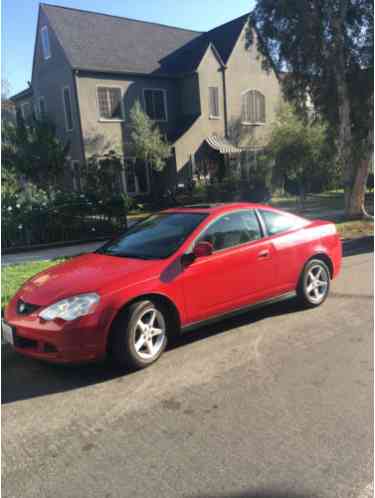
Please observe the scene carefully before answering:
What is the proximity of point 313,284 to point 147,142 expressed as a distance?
1578 cm

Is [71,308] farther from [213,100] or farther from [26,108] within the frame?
[26,108]

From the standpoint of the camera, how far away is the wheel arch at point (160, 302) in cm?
398

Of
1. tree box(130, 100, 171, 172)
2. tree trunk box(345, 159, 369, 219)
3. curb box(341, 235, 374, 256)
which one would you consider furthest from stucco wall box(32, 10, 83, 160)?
curb box(341, 235, 374, 256)

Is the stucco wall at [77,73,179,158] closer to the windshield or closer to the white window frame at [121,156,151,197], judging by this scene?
the white window frame at [121,156,151,197]

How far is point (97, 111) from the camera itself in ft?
69.1

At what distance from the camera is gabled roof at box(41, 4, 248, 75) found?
21.3 meters

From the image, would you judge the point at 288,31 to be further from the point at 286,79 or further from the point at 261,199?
the point at 261,199

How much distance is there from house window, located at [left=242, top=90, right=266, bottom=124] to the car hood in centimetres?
2195

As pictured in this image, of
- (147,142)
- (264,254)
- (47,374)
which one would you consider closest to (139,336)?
(47,374)

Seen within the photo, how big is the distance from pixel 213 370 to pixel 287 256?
6.51 ft

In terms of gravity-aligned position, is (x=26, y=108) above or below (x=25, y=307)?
above

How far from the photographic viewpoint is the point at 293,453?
2803mm

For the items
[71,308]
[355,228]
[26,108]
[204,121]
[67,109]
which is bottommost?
[355,228]

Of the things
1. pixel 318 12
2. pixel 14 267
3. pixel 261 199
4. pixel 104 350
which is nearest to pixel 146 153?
pixel 261 199
